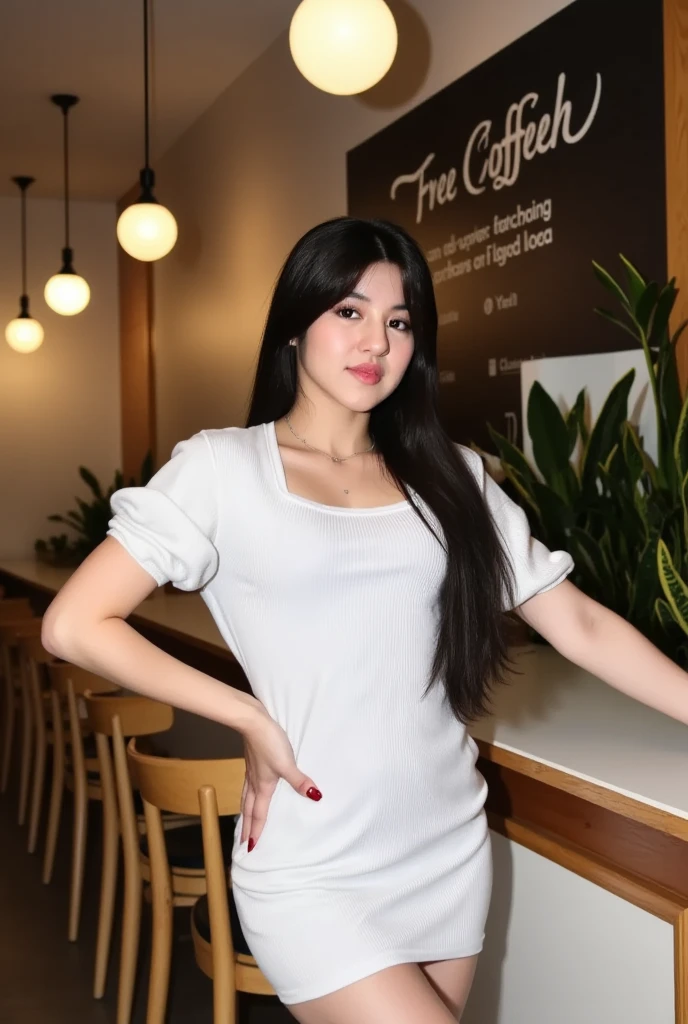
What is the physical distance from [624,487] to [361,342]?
99 cm

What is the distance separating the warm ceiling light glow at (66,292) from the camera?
5.68 m

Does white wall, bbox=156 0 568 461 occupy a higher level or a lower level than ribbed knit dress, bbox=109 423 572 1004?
higher

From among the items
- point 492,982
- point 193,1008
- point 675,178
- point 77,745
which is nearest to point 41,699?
point 77,745

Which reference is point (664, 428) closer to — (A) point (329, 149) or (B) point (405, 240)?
(B) point (405, 240)

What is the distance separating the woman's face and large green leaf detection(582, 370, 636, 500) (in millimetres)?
1083

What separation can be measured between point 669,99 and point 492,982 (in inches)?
78.0

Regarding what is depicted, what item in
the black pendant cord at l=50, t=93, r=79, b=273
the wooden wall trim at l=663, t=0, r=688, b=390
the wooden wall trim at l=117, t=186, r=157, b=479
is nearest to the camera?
the wooden wall trim at l=663, t=0, r=688, b=390

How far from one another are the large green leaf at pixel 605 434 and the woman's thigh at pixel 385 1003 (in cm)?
136

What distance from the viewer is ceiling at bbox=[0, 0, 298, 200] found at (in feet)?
14.9

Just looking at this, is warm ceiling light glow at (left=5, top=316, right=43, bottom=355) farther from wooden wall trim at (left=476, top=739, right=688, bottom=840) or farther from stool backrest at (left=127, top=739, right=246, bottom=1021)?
wooden wall trim at (left=476, top=739, right=688, bottom=840)

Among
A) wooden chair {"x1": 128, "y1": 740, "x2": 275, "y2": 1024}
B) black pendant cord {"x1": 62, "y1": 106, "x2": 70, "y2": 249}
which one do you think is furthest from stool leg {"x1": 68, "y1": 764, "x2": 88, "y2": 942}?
black pendant cord {"x1": 62, "y1": 106, "x2": 70, "y2": 249}

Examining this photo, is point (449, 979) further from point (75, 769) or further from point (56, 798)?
point (56, 798)

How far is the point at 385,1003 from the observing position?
119 cm

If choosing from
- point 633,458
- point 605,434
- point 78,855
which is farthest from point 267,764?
point 78,855
